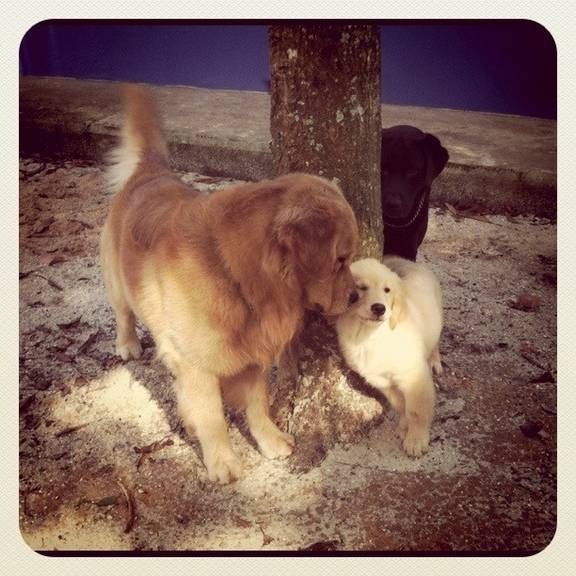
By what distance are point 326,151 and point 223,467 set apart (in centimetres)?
111

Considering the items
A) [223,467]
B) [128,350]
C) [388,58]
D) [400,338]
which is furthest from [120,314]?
[388,58]

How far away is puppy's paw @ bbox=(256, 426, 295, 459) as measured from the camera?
1866 millimetres

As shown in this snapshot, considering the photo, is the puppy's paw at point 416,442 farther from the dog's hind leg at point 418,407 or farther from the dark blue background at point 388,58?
the dark blue background at point 388,58

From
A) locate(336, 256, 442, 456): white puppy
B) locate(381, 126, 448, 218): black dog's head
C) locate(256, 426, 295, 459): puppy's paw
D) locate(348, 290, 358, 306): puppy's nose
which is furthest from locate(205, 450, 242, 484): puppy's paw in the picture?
locate(381, 126, 448, 218): black dog's head

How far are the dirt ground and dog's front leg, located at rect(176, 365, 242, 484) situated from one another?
0.05 meters

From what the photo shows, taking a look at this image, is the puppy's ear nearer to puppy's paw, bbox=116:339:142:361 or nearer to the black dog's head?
the black dog's head

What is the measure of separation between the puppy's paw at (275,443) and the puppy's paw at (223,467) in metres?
0.11

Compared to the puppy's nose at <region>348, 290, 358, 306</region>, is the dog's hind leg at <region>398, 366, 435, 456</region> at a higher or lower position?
lower

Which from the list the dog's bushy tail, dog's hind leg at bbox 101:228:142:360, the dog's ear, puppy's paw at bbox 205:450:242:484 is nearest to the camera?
the dog's ear

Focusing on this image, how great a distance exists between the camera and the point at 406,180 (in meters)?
2.15

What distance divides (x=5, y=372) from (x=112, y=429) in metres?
0.41

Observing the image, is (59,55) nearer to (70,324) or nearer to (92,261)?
(92,261)

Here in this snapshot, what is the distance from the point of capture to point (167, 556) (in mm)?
1715

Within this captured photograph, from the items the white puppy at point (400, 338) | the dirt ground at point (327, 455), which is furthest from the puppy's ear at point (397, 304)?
the dirt ground at point (327, 455)
